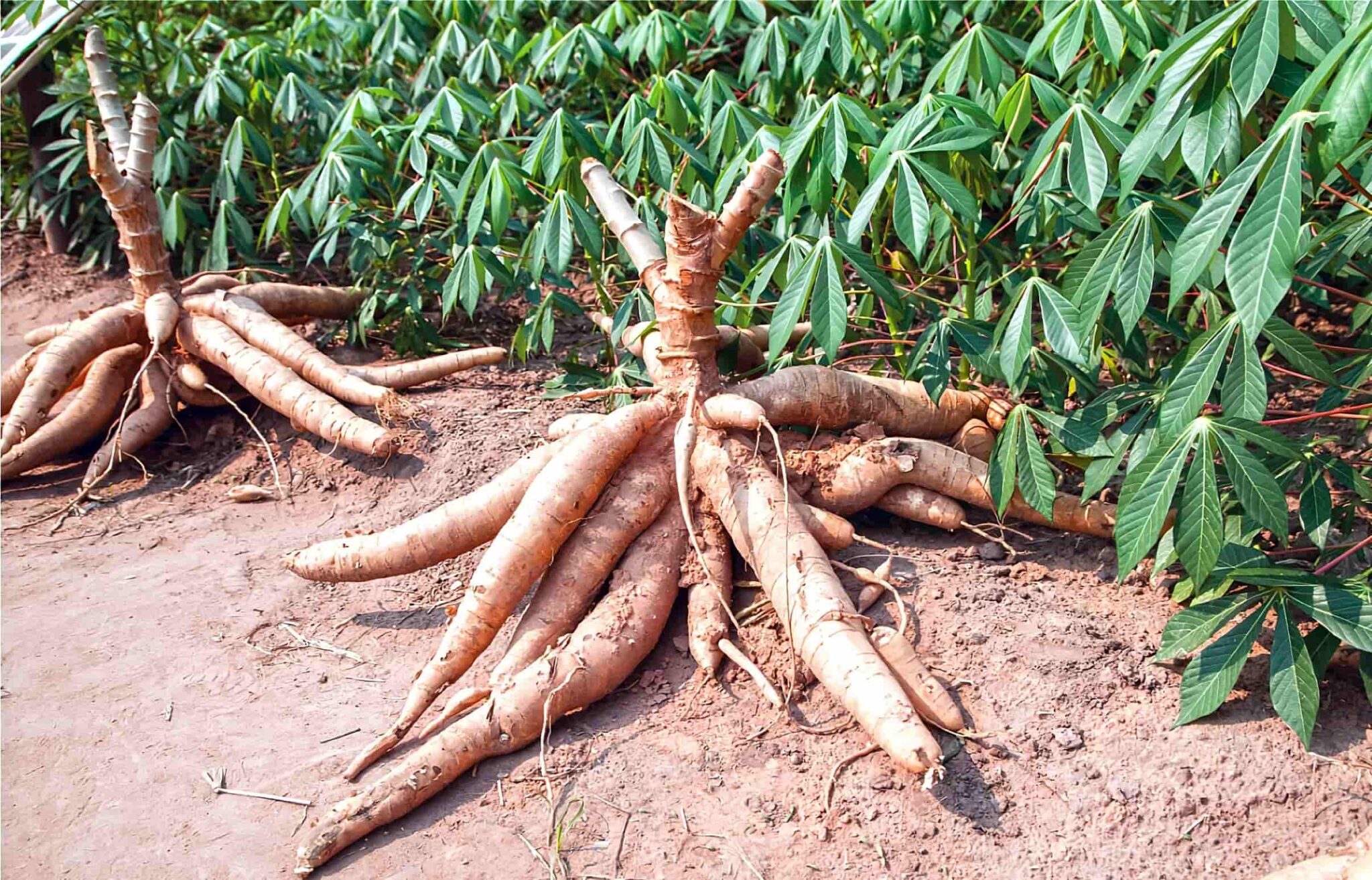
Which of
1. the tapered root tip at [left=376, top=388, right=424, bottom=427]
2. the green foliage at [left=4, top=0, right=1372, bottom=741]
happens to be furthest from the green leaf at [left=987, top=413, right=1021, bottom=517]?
the tapered root tip at [left=376, top=388, right=424, bottom=427]

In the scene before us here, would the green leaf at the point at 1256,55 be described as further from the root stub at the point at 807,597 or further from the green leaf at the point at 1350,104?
the root stub at the point at 807,597

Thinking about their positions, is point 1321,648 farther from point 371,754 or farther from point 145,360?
point 145,360

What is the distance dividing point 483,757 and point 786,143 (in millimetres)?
1599

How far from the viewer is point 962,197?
7.62ft

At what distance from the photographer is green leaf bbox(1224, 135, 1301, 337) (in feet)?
4.99

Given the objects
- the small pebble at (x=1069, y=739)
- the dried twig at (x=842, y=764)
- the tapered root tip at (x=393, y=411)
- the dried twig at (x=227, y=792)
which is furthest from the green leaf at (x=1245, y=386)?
the tapered root tip at (x=393, y=411)

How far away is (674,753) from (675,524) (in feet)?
1.97

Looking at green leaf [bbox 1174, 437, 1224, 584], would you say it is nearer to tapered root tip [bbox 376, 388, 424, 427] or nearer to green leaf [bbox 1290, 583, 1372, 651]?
green leaf [bbox 1290, 583, 1372, 651]

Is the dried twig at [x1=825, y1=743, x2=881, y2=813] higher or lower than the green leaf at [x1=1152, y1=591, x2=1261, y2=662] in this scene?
lower

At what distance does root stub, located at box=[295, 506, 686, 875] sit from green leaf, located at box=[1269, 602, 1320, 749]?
1.30 metres

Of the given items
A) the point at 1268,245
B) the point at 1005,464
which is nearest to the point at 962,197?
the point at 1005,464

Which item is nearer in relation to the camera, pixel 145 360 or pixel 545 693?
pixel 545 693

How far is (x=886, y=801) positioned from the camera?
2006 millimetres

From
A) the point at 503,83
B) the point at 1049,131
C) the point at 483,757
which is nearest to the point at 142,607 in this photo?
the point at 483,757
